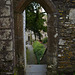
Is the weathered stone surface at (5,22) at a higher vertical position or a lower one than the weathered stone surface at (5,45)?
higher

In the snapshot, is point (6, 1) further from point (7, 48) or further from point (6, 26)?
point (7, 48)

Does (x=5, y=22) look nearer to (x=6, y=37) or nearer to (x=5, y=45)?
(x=6, y=37)

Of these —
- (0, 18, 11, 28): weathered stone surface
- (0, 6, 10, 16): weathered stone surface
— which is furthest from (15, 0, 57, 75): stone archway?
(0, 18, 11, 28): weathered stone surface

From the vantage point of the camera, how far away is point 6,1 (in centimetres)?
275

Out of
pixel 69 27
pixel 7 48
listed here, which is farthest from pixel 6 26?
pixel 69 27

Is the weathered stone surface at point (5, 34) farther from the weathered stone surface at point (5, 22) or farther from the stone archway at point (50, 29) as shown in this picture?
the stone archway at point (50, 29)

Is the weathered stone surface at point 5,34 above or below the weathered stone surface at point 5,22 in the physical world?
below

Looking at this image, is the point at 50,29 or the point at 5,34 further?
the point at 50,29

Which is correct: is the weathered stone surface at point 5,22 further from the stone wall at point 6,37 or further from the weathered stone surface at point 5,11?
the weathered stone surface at point 5,11

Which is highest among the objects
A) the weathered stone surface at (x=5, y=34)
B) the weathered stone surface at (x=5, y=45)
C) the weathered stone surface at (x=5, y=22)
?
the weathered stone surface at (x=5, y=22)

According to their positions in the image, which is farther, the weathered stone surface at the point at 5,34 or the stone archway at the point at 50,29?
the stone archway at the point at 50,29

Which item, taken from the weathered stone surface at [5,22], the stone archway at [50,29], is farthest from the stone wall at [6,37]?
the stone archway at [50,29]

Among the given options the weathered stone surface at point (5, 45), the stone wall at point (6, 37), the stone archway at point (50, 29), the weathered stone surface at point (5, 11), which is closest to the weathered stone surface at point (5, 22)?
the stone wall at point (6, 37)

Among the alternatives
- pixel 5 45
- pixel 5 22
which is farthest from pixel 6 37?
pixel 5 22
